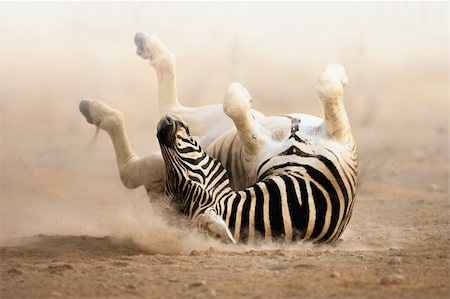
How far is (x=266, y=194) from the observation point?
14.6 ft

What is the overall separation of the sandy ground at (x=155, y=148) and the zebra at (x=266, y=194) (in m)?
0.12

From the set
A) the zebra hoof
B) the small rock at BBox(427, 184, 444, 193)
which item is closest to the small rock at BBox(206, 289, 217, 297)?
the zebra hoof

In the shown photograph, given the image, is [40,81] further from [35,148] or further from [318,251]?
[318,251]

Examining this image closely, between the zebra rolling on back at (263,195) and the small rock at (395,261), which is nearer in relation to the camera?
the small rock at (395,261)

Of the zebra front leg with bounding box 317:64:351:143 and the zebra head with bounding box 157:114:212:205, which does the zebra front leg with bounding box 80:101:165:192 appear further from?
the zebra front leg with bounding box 317:64:351:143

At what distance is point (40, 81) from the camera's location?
37.4ft

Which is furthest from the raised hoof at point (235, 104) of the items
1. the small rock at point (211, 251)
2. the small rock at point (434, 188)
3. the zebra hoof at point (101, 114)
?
the small rock at point (434, 188)

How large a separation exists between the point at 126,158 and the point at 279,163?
1.31 meters

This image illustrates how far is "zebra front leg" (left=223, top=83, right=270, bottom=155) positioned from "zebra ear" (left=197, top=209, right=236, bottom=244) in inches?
29.2

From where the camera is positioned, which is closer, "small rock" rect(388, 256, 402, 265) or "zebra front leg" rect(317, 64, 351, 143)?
"small rock" rect(388, 256, 402, 265)

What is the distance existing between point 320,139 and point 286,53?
34.4 ft

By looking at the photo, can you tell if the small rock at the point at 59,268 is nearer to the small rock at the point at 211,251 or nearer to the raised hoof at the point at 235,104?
the small rock at the point at 211,251

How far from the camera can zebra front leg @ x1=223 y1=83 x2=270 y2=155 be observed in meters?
4.84

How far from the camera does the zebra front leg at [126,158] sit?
16.9 feet
